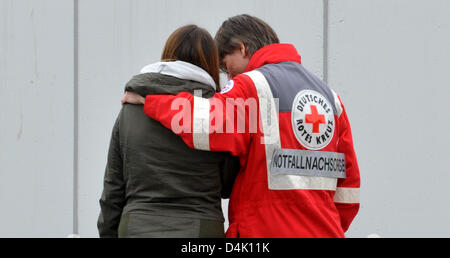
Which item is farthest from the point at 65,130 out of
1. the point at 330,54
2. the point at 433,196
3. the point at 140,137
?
the point at 433,196

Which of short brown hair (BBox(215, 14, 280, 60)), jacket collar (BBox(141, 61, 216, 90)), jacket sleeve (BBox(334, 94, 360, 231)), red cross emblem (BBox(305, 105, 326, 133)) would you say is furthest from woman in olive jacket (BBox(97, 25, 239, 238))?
jacket sleeve (BBox(334, 94, 360, 231))

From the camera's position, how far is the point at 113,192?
1.67 metres

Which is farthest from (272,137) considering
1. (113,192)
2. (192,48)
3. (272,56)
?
(113,192)

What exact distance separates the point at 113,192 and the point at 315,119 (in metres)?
0.72

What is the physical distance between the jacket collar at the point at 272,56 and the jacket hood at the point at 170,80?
0.19 metres

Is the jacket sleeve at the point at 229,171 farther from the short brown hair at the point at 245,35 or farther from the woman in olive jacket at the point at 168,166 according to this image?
the short brown hair at the point at 245,35

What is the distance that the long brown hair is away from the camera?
1662 mm

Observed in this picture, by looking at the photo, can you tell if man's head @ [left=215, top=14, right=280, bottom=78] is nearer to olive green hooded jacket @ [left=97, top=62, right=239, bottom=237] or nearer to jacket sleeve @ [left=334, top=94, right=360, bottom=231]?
olive green hooded jacket @ [left=97, top=62, right=239, bottom=237]

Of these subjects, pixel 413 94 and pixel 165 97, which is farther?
pixel 413 94

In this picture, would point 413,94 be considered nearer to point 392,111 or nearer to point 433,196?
point 392,111

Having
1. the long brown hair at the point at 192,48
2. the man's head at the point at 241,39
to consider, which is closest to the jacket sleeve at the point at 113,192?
the long brown hair at the point at 192,48

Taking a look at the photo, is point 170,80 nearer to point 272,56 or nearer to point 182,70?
point 182,70

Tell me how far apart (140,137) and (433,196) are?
5.82 ft
